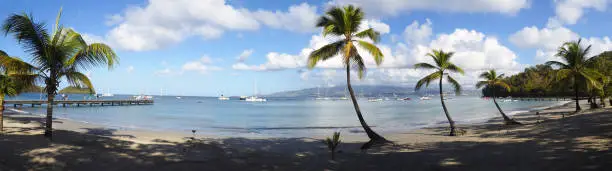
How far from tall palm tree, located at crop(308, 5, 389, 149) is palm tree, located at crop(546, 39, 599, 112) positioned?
68.4 ft

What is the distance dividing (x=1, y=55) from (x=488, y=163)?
652 inches

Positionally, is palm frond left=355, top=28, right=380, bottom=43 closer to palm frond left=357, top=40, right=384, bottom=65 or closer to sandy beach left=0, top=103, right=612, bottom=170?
palm frond left=357, top=40, right=384, bottom=65

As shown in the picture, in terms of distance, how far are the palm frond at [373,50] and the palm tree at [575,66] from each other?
20.6m

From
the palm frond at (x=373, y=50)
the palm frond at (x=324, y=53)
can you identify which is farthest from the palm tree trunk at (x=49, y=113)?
the palm frond at (x=373, y=50)

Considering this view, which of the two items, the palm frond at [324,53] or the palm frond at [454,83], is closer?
the palm frond at [324,53]

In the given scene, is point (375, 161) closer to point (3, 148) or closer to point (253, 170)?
point (253, 170)

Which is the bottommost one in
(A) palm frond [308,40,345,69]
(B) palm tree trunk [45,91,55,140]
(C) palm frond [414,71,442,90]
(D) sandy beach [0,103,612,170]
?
(D) sandy beach [0,103,612,170]

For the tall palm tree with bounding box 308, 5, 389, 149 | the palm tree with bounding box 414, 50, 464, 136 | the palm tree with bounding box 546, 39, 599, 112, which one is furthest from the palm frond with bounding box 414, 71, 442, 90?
the palm tree with bounding box 546, 39, 599, 112

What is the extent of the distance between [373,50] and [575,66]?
2207 cm

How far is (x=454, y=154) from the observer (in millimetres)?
11961

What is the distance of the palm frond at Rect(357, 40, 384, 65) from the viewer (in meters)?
15.5

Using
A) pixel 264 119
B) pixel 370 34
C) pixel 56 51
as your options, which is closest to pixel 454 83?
pixel 370 34

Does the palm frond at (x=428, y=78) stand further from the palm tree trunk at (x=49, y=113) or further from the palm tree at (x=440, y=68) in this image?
the palm tree trunk at (x=49, y=113)

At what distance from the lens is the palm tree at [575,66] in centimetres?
2638
